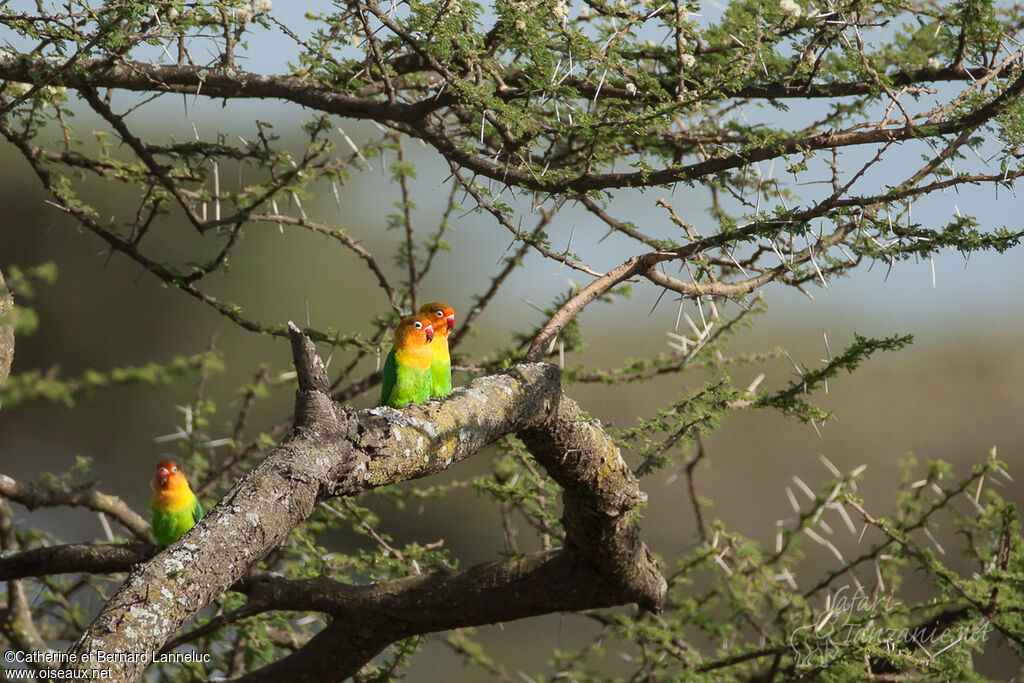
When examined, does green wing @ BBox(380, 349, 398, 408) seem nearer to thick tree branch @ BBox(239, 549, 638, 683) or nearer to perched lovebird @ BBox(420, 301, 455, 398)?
perched lovebird @ BBox(420, 301, 455, 398)

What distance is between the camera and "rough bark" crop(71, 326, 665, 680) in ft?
5.88

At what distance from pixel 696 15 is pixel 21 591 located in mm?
4321

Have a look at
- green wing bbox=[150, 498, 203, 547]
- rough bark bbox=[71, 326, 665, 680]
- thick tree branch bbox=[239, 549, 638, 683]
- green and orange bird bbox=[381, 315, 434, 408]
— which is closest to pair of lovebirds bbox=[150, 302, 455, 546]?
green and orange bird bbox=[381, 315, 434, 408]

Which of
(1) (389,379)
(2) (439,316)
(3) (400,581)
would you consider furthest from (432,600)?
(2) (439,316)

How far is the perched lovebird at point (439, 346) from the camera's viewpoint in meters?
3.59

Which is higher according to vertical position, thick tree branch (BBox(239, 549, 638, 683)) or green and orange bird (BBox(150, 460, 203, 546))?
green and orange bird (BBox(150, 460, 203, 546))

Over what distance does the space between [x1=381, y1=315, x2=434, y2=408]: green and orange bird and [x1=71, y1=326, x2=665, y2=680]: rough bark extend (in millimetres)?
637

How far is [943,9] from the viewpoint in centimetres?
324

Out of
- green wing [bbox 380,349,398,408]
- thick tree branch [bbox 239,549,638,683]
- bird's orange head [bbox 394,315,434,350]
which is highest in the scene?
bird's orange head [bbox 394,315,434,350]

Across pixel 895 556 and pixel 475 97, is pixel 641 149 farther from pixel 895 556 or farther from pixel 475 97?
pixel 895 556

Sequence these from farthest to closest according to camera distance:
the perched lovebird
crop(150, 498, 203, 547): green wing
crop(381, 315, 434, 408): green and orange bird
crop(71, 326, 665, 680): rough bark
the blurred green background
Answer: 1. the blurred green background
2. crop(150, 498, 203, 547): green wing
3. the perched lovebird
4. crop(381, 315, 434, 408): green and orange bird
5. crop(71, 326, 665, 680): rough bark

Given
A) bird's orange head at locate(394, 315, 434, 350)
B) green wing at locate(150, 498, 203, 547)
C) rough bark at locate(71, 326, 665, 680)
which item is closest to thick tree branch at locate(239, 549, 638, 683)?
rough bark at locate(71, 326, 665, 680)

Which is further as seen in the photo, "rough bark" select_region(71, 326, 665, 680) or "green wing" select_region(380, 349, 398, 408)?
"green wing" select_region(380, 349, 398, 408)

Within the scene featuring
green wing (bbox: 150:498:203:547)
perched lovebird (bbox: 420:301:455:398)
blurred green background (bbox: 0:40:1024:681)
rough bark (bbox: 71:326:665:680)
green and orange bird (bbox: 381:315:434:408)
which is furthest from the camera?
blurred green background (bbox: 0:40:1024:681)
